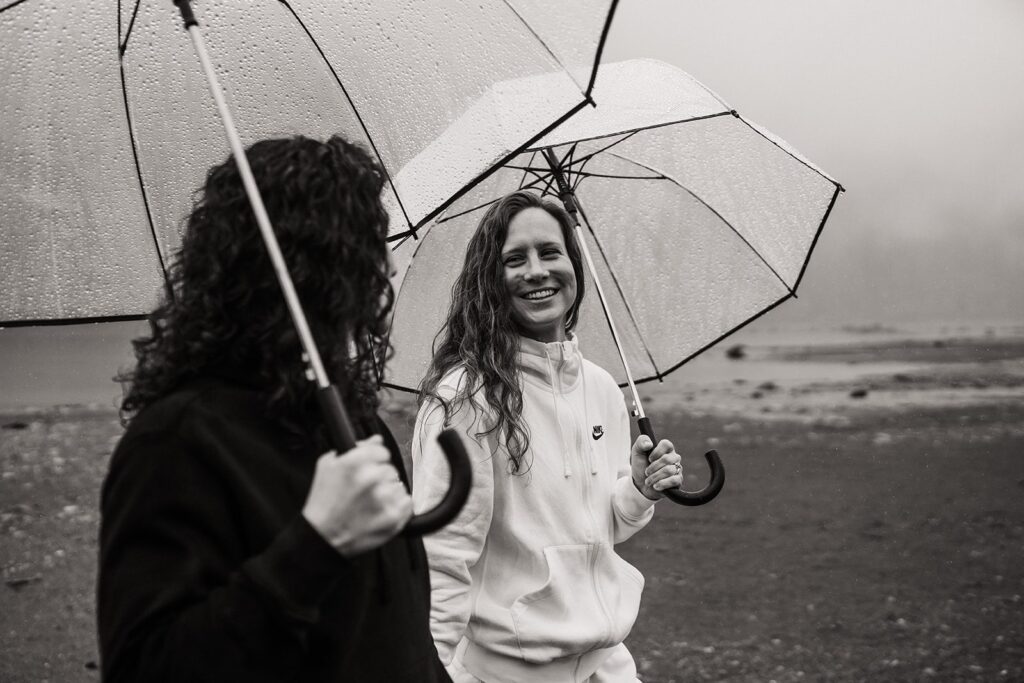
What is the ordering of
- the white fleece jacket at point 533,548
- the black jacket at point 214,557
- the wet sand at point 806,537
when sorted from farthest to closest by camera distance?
the wet sand at point 806,537 < the white fleece jacket at point 533,548 < the black jacket at point 214,557

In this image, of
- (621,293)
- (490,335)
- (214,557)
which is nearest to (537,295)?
(490,335)

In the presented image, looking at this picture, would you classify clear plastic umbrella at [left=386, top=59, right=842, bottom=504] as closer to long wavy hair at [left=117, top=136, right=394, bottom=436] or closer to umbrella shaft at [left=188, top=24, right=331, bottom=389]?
long wavy hair at [left=117, top=136, right=394, bottom=436]

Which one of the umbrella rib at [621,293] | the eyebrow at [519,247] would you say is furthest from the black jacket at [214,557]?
the umbrella rib at [621,293]

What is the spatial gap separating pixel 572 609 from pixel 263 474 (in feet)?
4.21

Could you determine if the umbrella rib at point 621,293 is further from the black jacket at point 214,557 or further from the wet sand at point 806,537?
the black jacket at point 214,557

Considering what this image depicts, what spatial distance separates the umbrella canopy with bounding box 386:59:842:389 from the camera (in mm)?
3223

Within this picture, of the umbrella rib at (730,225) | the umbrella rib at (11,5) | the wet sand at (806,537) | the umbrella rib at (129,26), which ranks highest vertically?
the umbrella rib at (11,5)

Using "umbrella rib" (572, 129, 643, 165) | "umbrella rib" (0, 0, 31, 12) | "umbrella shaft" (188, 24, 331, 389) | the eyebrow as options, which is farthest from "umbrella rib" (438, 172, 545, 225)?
"umbrella shaft" (188, 24, 331, 389)

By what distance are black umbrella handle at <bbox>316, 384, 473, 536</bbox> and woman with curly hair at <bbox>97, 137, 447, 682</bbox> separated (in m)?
0.05

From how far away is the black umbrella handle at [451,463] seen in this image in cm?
126

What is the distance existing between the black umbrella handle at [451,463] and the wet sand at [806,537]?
1.27 m

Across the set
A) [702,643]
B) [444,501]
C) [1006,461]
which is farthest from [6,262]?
[1006,461]

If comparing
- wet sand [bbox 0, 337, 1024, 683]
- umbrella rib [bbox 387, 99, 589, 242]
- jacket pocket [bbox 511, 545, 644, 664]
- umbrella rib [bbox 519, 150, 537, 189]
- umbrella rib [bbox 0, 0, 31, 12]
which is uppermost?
umbrella rib [bbox 0, 0, 31, 12]

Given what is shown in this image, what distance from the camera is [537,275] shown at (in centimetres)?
265
